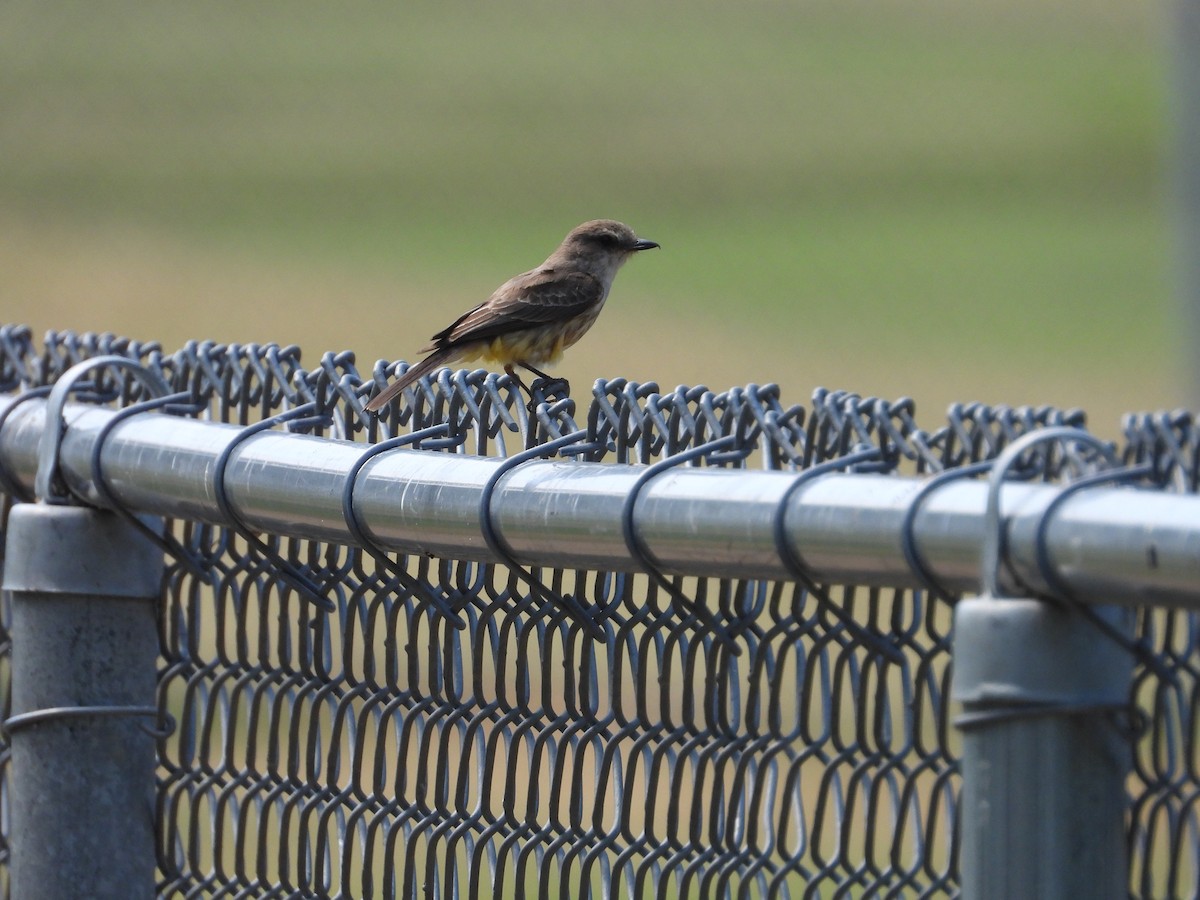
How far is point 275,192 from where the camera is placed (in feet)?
151

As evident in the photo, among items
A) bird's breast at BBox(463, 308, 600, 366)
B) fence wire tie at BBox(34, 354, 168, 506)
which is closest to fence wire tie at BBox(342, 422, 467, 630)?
fence wire tie at BBox(34, 354, 168, 506)

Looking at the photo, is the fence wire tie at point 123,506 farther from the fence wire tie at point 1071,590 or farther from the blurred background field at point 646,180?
the blurred background field at point 646,180

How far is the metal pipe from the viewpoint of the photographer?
6.88 feet

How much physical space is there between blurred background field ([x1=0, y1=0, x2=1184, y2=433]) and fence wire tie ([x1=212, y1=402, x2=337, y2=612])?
75.7 ft

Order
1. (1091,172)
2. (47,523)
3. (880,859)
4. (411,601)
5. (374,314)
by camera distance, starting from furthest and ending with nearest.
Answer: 1. (1091,172)
2. (374,314)
3. (880,859)
4. (47,523)
5. (411,601)

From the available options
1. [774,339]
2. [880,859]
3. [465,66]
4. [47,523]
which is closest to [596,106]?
[465,66]

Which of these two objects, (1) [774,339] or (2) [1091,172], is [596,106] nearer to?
(2) [1091,172]

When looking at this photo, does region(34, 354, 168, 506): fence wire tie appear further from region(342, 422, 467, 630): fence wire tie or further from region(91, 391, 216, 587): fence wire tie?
region(342, 422, 467, 630): fence wire tie

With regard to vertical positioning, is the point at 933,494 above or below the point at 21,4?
below

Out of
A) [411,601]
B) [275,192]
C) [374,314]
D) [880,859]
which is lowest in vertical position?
[880,859]

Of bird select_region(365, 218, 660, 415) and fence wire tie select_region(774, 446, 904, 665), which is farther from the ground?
bird select_region(365, 218, 660, 415)

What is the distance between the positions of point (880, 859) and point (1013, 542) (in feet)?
26.1

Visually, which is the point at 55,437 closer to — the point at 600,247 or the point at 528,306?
the point at 528,306

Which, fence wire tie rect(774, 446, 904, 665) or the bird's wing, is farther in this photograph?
the bird's wing
